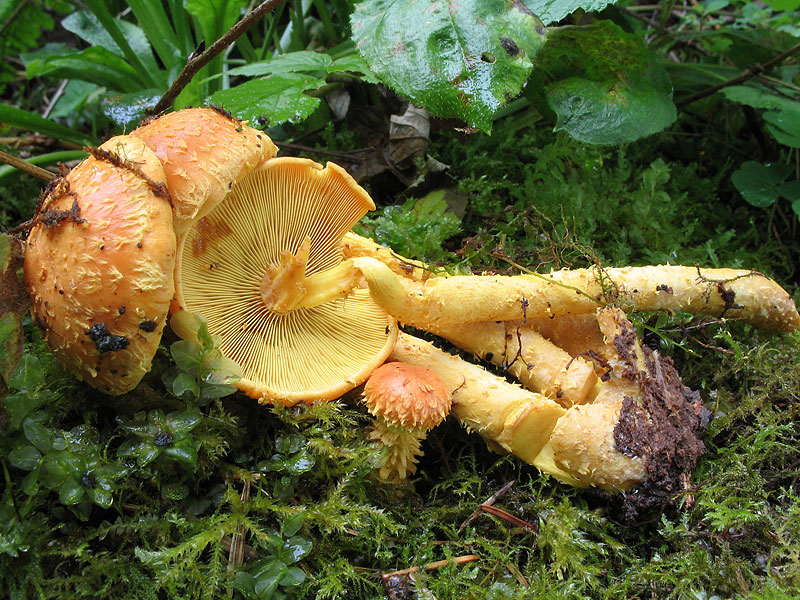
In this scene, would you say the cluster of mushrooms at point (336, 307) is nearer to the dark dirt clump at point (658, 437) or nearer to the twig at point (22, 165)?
the dark dirt clump at point (658, 437)

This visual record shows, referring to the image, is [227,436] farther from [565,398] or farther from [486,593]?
[565,398]

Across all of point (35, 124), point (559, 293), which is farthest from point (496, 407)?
point (35, 124)

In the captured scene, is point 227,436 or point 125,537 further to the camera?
point 227,436

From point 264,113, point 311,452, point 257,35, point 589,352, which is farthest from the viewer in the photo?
point 257,35

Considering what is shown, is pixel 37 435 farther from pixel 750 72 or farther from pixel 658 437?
pixel 750 72

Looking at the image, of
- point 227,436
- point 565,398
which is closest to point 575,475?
point 565,398

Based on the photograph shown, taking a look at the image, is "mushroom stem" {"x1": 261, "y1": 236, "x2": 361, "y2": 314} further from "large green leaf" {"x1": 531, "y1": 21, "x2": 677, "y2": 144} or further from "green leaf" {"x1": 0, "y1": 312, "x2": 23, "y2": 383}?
"large green leaf" {"x1": 531, "y1": 21, "x2": 677, "y2": 144}

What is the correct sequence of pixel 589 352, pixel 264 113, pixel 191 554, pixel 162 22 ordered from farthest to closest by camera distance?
pixel 162 22
pixel 264 113
pixel 589 352
pixel 191 554

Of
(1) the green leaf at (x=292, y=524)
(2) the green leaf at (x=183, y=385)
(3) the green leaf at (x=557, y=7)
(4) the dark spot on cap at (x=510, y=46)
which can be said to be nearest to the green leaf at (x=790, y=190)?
(3) the green leaf at (x=557, y=7)
